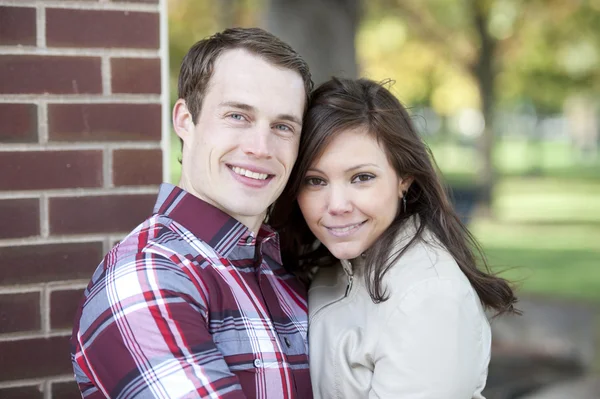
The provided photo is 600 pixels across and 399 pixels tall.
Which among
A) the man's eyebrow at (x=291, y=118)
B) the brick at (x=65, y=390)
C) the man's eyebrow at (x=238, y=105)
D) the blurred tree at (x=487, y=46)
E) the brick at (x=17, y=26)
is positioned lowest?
the brick at (x=65, y=390)

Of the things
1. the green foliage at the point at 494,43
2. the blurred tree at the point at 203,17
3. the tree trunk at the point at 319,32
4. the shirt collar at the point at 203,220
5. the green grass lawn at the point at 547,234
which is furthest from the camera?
the blurred tree at the point at 203,17

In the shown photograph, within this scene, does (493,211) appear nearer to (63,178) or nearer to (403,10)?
(403,10)

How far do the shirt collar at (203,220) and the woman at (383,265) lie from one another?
32 centimetres

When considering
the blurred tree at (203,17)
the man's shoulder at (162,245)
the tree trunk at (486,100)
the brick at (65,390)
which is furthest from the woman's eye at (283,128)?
the blurred tree at (203,17)

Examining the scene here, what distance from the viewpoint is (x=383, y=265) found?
2311 millimetres

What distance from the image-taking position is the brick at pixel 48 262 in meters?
2.34

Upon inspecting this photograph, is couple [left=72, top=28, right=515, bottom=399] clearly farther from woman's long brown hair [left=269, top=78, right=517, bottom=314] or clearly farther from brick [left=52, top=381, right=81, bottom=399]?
brick [left=52, top=381, right=81, bottom=399]

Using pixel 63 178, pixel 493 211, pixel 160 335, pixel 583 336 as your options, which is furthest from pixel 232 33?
pixel 493 211

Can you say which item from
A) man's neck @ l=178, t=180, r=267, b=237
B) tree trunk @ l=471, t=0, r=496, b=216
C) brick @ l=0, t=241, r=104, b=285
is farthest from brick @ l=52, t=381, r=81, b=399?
tree trunk @ l=471, t=0, r=496, b=216

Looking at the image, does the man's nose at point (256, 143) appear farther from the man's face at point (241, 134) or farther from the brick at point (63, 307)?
the brick at point (63, 307)

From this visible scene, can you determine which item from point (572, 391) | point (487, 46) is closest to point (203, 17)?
point (487, 46)

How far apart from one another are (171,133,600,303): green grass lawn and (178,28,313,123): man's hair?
62 cm

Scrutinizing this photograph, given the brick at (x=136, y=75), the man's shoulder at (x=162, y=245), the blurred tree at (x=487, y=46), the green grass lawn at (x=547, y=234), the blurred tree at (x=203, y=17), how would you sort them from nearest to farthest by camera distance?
1. the man's shoulder at (x=162, y=245)
2. the brick at (x=136, y=75)
3. the green grass lawn at (x=547, y=234)
4. the blurred tree at (x=487, y=46)
5. the blurred tree at (x=203, y=17)

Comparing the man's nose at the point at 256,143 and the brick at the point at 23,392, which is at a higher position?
the man's nose at the point at 256,143
